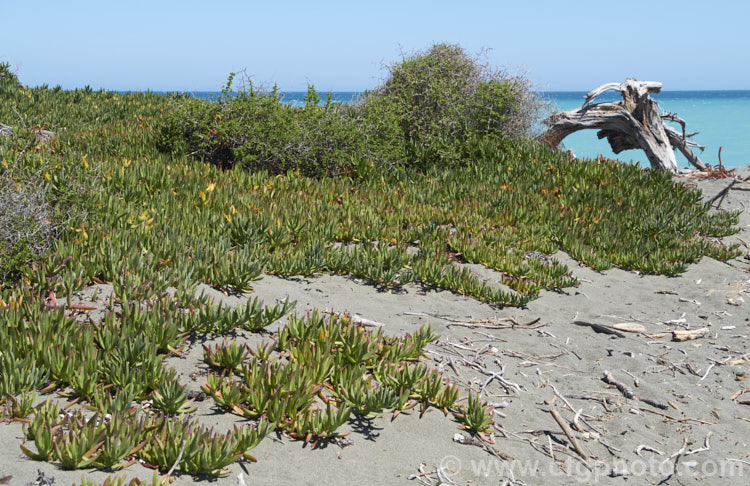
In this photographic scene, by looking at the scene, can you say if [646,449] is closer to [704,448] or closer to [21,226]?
[704,448]

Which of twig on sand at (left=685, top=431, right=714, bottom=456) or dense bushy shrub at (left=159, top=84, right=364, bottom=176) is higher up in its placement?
dense bushy shrub at (left=159, top=84, right=364, bottom=176)

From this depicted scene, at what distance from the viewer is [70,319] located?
13.7 ft

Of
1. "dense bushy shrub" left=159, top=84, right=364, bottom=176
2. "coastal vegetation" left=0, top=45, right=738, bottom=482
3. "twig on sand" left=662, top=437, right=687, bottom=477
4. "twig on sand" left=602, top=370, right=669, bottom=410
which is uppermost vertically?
"dense bushy shrub" left=159, top=84, right=364, bottom=176

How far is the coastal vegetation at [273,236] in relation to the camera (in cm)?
361

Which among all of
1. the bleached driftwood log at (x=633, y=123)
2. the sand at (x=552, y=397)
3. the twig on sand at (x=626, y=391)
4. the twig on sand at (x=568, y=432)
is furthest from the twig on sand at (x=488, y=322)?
the bleached driftwood log at (x=633, y=123)

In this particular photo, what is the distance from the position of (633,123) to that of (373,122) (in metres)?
6.88

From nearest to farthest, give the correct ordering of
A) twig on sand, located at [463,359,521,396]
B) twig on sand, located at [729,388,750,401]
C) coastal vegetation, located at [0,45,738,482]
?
1. coastal vegetation, located at [0,45,738,482]
2. twig on sand, located at [463,359,521,396]
3. twig on sand, located at [729,388,750,401]

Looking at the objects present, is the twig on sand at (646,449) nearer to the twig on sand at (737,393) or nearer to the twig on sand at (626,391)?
the twig on sand at (626,391)

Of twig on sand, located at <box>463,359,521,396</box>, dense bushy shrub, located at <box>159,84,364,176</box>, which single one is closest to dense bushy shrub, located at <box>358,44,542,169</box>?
dense bushy shrub, located at <box>159,84,364,176</box>

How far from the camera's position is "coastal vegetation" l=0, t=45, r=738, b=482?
3.61 metres

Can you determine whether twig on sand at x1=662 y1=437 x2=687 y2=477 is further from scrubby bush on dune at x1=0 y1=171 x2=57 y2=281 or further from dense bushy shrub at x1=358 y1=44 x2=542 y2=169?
dense bushy shrub at x1=358 y1=44 x2=542 y2=169

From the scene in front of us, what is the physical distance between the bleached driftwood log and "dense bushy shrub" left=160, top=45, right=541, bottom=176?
5.14ft

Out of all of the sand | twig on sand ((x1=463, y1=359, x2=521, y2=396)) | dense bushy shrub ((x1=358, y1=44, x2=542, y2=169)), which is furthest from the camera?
dense bushy shrub ((x1=358, y1=44, x2=542, y2=169))

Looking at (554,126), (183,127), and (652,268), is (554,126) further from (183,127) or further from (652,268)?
(183,127)
